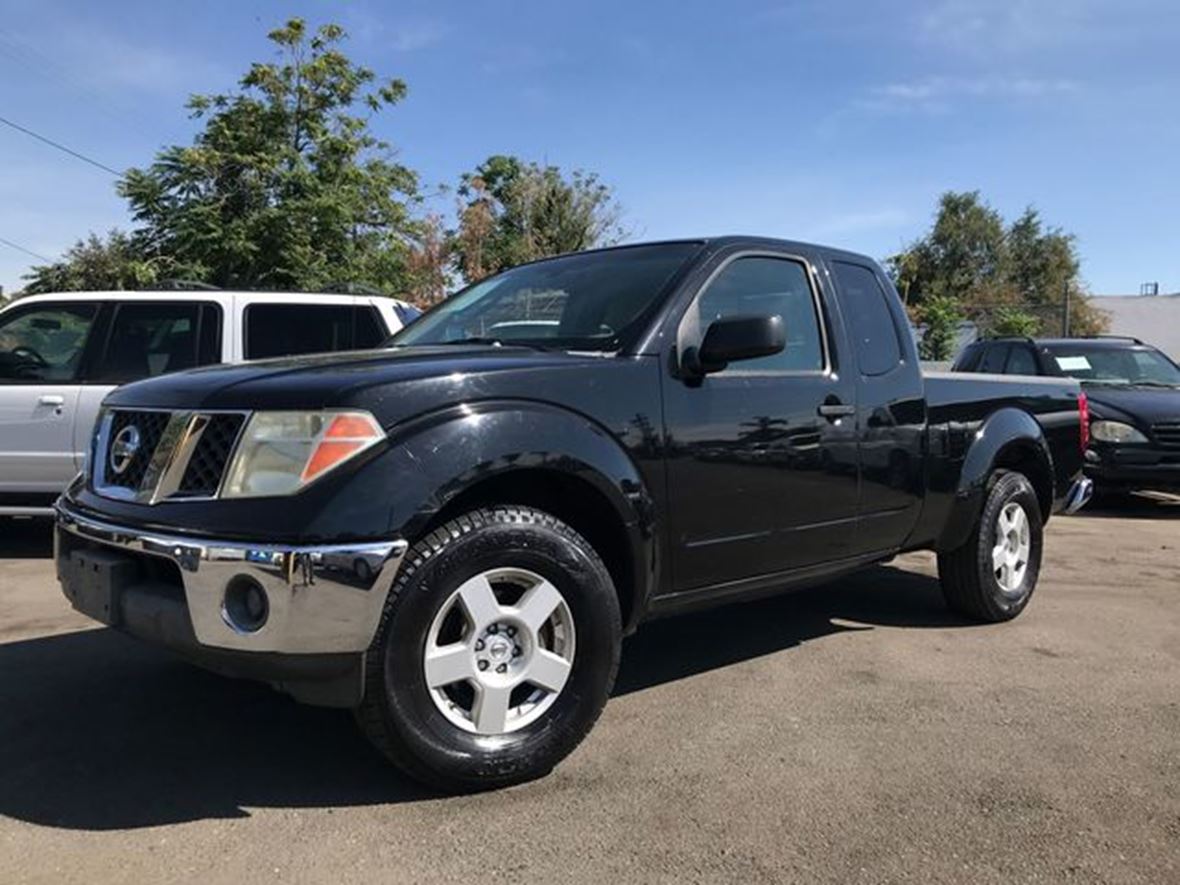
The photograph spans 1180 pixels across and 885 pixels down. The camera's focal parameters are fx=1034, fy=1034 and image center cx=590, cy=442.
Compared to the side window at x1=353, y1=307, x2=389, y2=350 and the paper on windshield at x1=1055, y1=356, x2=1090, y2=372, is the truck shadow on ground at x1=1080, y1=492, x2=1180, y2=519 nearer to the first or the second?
the paper on windshield at x1=1055, y1=356, x2=1090, y2=372

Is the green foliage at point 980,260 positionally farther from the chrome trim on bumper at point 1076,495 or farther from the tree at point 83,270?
the chrome trim on bumper at point 1076,495

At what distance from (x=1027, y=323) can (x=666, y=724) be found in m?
32.3

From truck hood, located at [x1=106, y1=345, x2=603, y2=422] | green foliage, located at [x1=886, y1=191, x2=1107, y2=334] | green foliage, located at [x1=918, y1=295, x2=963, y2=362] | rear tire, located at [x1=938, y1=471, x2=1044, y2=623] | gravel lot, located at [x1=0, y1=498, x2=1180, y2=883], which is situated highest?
green foliage, located at [x1=886, y1=191, x2=1107, y2=334]

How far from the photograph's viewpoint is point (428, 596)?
10.3ft

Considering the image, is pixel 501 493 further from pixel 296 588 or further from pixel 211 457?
pixel 211 457

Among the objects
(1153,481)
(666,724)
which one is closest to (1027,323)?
(1153,481)

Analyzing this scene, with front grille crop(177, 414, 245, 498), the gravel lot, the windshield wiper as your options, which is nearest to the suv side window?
the gravel lot

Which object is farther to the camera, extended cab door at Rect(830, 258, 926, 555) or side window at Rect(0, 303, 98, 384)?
side window at Rect(0, 303, 98, 384)

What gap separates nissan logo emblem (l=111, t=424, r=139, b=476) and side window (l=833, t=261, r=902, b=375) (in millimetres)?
3095

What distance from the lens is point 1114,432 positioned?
10.2 m

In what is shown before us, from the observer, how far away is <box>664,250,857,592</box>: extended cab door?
390cm

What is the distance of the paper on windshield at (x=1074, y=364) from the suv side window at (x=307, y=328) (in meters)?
7.76

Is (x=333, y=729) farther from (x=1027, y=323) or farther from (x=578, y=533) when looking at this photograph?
(x=1027, y=323)

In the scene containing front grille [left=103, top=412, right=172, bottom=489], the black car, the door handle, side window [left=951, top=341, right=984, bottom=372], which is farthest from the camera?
side window [left=951, top=341, right=984, bottom=372]
